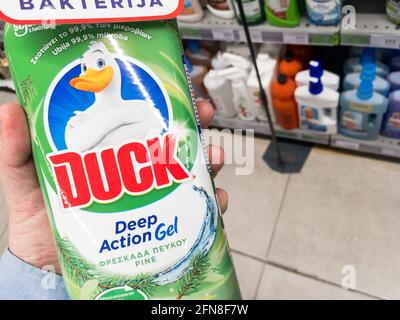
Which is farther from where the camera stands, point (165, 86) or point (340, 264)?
point (340, 264)

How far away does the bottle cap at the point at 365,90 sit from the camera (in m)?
1.28

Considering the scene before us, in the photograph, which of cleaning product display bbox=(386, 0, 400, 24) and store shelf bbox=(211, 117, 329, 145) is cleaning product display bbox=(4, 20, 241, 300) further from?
store shelf bbox=(211, 117, 329, 145)

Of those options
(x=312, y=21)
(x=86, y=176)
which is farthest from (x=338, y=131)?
(x=86, y=176)

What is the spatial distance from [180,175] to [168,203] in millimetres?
52

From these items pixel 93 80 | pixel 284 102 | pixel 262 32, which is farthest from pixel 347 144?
pixel 93 80

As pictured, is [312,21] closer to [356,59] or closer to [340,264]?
[356,59]

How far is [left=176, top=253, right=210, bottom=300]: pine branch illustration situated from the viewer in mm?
713

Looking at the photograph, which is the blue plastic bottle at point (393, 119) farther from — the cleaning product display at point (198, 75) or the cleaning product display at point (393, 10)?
the cleaning product display at point (198, 75)

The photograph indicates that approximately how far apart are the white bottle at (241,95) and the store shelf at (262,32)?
14 centimetres

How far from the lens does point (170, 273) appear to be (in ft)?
2.32

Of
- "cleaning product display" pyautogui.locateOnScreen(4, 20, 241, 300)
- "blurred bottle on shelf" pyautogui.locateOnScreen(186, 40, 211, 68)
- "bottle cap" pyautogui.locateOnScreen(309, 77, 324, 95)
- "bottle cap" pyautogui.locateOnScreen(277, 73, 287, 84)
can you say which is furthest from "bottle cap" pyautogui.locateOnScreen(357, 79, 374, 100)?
"cleaning product display" pyautogui.locateOnScreen(4, 20, 241, 300)

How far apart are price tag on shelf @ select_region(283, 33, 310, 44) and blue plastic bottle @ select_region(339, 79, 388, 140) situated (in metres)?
0.22

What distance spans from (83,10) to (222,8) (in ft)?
2.73

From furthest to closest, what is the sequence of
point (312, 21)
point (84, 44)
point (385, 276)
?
point (385, 276) < point (312, 21) < point (84, 44)
